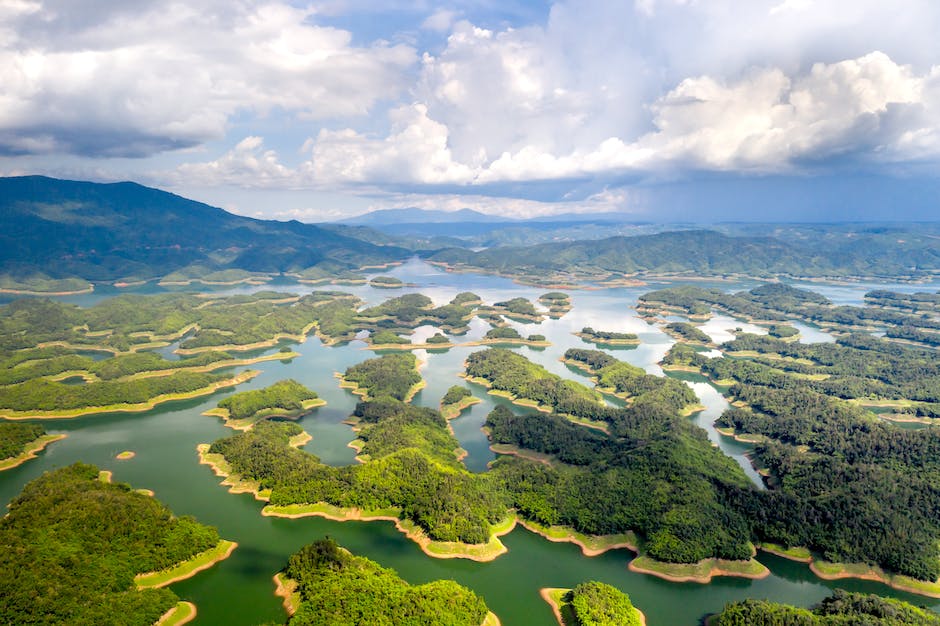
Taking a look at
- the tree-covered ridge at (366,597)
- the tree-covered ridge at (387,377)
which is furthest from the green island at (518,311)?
the tree-covered ridge at (366,597)

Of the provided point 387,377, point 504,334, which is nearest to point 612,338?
point 504,334

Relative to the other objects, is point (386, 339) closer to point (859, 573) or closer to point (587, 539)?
point (587, 539)

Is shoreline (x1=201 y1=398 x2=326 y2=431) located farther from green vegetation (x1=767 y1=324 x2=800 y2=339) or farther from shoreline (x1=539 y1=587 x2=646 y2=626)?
green vegetation (x1=767 y1=324 x2=800 y2=339)

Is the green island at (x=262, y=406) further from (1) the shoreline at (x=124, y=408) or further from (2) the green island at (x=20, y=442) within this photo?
(2) the green island at (x=20, y=442)

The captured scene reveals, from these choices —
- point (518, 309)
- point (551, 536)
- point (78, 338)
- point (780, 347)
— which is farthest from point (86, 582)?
point (518, 309)

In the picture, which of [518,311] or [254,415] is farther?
[518,311]

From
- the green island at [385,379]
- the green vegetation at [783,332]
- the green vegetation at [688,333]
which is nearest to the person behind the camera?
the green island at [385,379]

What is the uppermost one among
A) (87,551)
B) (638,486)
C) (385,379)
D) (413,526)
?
(87,551)
